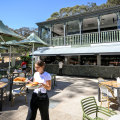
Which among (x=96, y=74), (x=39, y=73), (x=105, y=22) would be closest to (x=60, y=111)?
(x=39, y=73)

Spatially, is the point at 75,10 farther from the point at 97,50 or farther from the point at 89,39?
the point at 97,50

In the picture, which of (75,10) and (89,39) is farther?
(75,10)

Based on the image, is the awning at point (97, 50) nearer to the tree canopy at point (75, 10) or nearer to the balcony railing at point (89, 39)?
the balcony railing at point (89, 39)

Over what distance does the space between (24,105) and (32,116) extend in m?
1.98

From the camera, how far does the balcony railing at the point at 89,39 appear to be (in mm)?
10579

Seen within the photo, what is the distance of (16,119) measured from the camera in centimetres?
320

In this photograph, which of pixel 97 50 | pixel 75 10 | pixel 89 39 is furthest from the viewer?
pixel 75 10

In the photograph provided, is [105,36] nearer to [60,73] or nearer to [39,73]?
[60,73]

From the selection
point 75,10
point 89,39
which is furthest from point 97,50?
point 75,10

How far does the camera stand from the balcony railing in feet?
34.7

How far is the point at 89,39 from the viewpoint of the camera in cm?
1145

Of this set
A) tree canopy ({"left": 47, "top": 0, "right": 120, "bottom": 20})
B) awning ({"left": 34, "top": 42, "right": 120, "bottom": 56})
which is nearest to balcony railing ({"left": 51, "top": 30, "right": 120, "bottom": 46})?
awning ({"left": 34, "top": 42, "right": 120, "bottom": 56})

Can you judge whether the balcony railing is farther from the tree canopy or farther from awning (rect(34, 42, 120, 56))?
the tree canopy

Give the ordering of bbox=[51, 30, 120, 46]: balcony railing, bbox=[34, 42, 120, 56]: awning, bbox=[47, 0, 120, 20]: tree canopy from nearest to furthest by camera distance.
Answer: bbox=[34, 42, 120, 56]: awning, bbox=[51, 30, 120, 46]: balcony railing, bbox=[47, 0, 120, 20]: tree canopy
